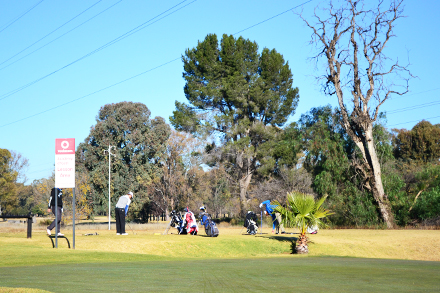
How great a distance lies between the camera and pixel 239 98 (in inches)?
1802

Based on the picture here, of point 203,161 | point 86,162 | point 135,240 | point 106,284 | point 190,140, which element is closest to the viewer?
point 106,284

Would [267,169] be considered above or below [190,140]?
below

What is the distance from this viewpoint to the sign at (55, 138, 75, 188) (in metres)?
15.5

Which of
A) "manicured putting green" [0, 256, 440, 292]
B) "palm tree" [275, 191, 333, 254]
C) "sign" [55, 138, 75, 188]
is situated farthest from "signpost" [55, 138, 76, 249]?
"palm tree" [275, 191, 333, 254]

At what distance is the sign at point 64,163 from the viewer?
15469 millimetres

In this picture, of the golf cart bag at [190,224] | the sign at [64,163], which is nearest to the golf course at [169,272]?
the sign at [64,163]

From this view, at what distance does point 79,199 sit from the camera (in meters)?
44.6

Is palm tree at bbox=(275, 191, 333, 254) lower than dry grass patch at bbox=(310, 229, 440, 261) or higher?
higher

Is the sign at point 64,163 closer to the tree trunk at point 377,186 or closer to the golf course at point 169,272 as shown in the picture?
the golf course at point 169,272

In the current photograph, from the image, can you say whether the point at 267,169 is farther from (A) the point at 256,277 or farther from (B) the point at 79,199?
(A) the point at 256,277

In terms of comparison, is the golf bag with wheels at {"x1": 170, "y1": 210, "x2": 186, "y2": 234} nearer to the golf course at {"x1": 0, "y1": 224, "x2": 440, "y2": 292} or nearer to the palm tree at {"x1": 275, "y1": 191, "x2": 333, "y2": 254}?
the golf course at {"x1": 0, "y1": 224, "x2": 440, "y2": 292}

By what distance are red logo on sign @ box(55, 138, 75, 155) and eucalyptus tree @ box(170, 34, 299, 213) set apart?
3090 centimetres

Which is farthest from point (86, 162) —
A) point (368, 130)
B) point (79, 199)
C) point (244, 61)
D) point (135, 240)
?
point (135, 240)

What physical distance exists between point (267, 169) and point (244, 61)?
11980 millimetres
